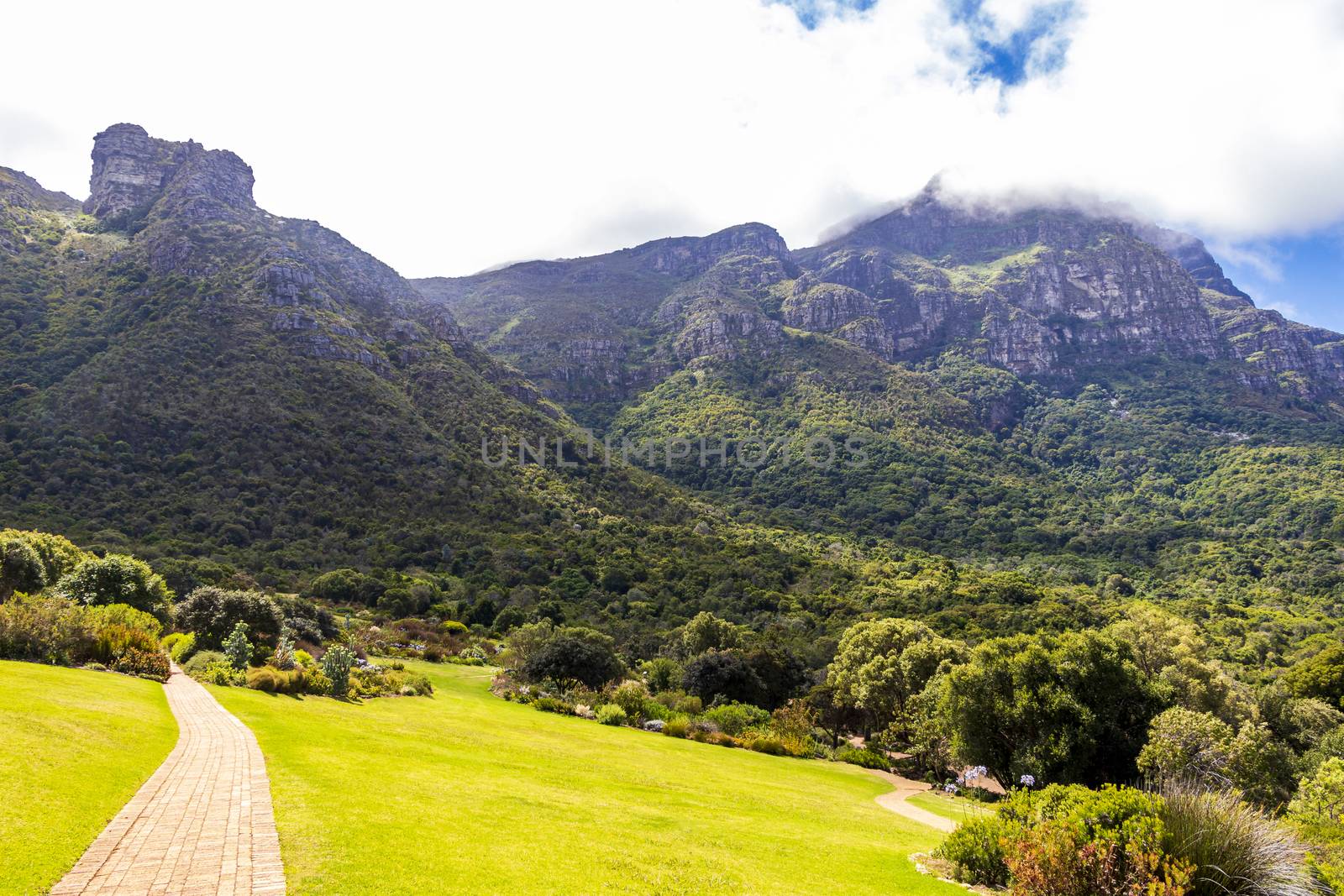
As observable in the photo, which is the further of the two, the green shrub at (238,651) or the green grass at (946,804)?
the green shrub at (238,651)

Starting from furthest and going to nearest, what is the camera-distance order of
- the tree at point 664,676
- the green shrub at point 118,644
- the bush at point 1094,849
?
the tree at point 664,676 → the green shrub at point 118,644 → the bush at point 1094,849

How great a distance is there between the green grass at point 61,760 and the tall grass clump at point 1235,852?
1564 cm

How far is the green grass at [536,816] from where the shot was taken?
379 inches

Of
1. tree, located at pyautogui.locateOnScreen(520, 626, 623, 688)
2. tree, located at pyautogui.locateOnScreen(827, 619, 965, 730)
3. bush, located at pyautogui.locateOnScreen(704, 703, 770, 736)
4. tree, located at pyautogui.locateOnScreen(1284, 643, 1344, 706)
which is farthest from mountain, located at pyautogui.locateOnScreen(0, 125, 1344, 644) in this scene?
bush, located at pyautogui.locateOnScreen(704, 703, 770, 736)

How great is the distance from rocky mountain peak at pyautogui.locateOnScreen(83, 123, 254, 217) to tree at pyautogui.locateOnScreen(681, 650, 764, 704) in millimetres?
180743

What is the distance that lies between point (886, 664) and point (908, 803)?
49.6 ft

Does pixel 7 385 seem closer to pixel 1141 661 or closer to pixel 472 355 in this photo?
pixel 472 355

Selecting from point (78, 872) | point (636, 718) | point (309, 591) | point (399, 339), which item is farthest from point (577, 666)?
point (399, 339)

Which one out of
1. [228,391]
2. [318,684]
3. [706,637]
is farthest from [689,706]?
[228,391]

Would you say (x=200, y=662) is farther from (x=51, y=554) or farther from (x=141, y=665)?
(x=51, y=554)

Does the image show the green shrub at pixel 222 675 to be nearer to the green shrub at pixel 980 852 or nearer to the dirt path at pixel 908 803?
the dirt path at pixel 908 803

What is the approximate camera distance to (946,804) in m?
26.5

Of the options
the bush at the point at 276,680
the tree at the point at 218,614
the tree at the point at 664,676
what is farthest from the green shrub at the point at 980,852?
the tree at the point at 218,614

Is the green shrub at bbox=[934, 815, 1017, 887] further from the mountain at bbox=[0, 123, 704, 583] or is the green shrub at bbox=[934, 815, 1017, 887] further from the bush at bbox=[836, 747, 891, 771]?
the mountain at bbox=[0, 123, 704, 583]
